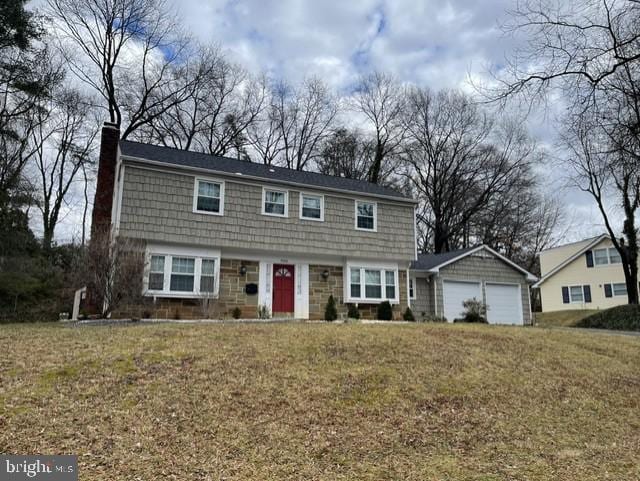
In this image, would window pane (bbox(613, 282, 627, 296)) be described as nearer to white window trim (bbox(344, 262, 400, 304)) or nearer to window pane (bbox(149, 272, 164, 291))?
white window trim (bbox(344, 262, 400, 304))

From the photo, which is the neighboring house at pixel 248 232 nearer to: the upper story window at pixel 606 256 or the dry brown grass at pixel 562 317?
the dry brown grass at pixel 562 317

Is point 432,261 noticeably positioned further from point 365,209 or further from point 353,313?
point 353,313

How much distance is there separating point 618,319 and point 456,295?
7794 millimetres

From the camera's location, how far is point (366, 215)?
55.4 ft

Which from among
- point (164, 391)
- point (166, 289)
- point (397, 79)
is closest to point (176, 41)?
point (397, 79)

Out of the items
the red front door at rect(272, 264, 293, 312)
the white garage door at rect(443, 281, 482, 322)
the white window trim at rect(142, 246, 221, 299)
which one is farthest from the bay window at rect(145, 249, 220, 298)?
the white garage door at rect(443, 281, 482, 322)

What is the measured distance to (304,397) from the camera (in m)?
6.24

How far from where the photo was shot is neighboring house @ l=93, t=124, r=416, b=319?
1368 cm

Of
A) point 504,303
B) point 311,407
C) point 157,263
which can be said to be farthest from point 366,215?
point 311,407

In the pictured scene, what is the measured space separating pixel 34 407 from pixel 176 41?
24.0 metres

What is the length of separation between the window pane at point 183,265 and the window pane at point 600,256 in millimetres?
25770

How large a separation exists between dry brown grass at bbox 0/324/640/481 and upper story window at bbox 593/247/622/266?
2187 cm

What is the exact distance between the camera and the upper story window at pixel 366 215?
16708 mm

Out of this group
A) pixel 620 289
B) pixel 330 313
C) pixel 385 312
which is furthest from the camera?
pixel 620 289
